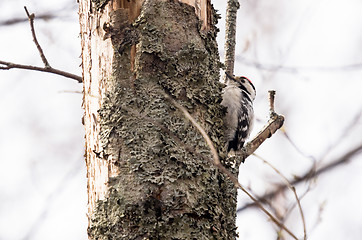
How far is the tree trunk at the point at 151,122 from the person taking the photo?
6.17 ft

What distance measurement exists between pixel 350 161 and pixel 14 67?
2.17m

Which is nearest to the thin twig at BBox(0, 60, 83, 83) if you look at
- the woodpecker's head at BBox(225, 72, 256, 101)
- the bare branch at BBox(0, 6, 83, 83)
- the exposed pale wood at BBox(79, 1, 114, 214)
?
the bare branch at BBox(0, 6, 83, 83)

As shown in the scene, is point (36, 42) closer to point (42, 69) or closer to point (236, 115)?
point (42, 69)

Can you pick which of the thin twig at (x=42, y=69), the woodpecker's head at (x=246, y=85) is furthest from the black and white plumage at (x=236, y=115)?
the thin twig at (x=42, y=69)

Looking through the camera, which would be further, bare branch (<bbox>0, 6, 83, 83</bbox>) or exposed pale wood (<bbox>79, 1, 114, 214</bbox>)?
bare branch (<bbox>0, 6, 83, 83</bbox>)

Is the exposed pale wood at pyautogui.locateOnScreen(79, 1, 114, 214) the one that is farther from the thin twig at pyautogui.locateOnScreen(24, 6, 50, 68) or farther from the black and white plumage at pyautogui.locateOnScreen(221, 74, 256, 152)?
the black and white plumage at pyautogui.locateOnScreen(221, 74, 256, 152)

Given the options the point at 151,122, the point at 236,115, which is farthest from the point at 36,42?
the point at 236,115

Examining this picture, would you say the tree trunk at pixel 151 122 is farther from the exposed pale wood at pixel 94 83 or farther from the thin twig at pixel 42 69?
the thin twig at pixel 42 69

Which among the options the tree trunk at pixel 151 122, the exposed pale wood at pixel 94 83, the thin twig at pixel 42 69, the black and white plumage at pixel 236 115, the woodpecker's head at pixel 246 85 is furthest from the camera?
the woodpecker's head at pixel 246 85

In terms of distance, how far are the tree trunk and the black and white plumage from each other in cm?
123

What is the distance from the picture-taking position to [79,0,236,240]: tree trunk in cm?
188

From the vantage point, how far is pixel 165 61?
2.15 m

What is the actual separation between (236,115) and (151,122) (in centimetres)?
198

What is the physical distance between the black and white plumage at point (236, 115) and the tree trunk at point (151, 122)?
1232 mm
